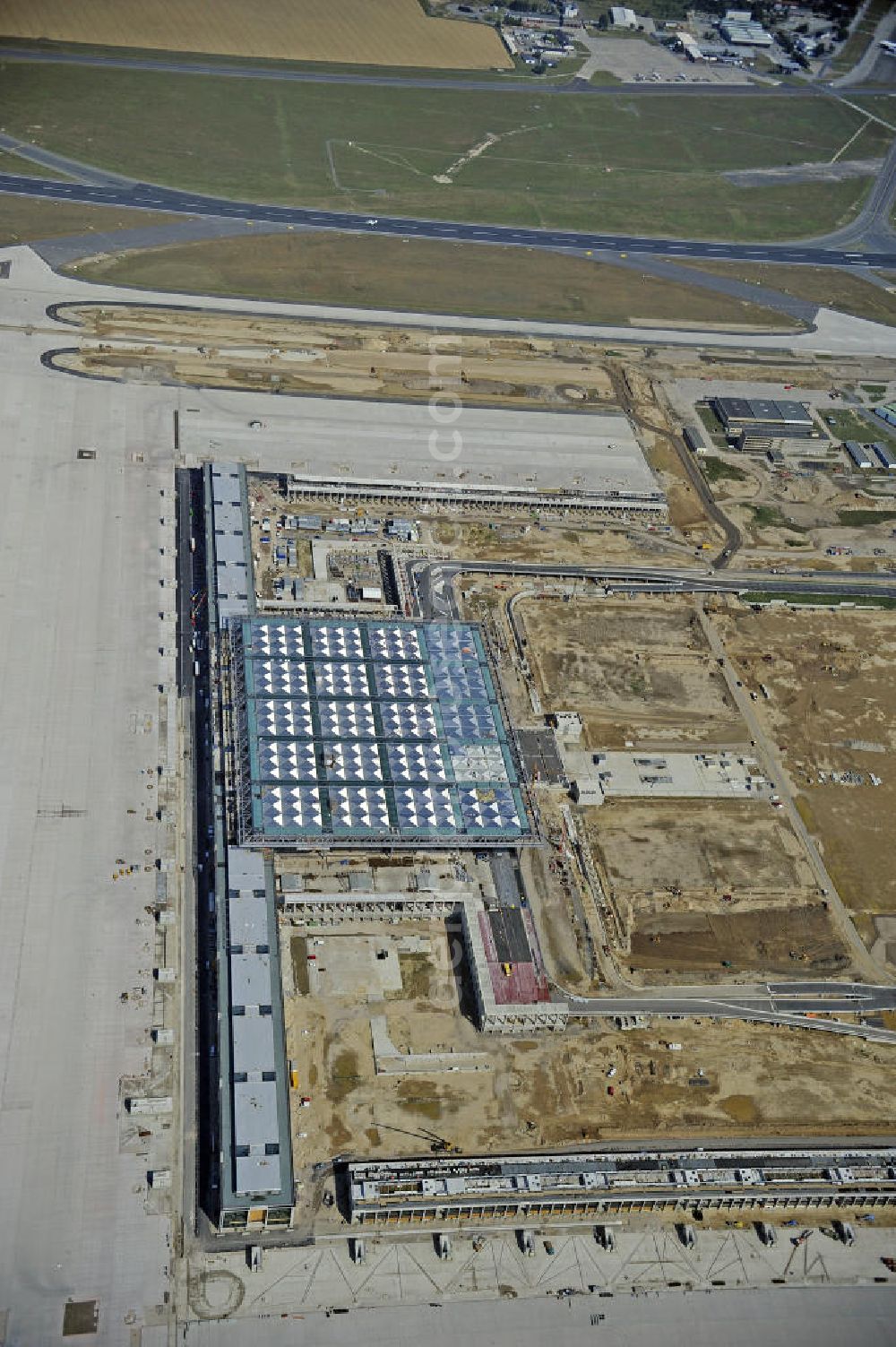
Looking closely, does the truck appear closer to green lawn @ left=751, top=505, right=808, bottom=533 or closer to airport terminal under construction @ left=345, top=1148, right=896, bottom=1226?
airport terminal under construction @ left=345, top=1148, right=896, bottom=1226

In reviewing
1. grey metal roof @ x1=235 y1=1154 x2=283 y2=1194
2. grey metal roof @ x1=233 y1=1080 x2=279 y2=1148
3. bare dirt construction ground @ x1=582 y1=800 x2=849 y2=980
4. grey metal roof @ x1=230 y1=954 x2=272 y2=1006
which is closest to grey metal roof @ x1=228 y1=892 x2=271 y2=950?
grey metal roof @ x1=230 y1=954 x2=272 y2=1006

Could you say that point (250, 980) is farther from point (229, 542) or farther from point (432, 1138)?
point (229, 542)

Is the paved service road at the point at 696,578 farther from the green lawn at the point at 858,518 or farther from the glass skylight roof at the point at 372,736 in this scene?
the glass skylight roof at the point at 372,736

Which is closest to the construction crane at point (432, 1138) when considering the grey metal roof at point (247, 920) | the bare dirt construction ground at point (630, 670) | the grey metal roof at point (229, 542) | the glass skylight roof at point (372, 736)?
the grey metal roof at point (247, 920)

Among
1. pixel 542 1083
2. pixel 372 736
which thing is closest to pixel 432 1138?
pixel 542 1083

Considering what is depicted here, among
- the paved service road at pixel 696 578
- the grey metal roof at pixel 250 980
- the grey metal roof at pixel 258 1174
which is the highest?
the paved service road at pixel 696 578

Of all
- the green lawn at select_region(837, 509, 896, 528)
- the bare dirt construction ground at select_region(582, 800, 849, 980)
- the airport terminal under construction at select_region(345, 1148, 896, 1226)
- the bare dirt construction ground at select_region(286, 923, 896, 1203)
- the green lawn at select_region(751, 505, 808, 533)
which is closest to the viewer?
the airport terminal under construction at select_region(345, 1148, 896, 1226)
